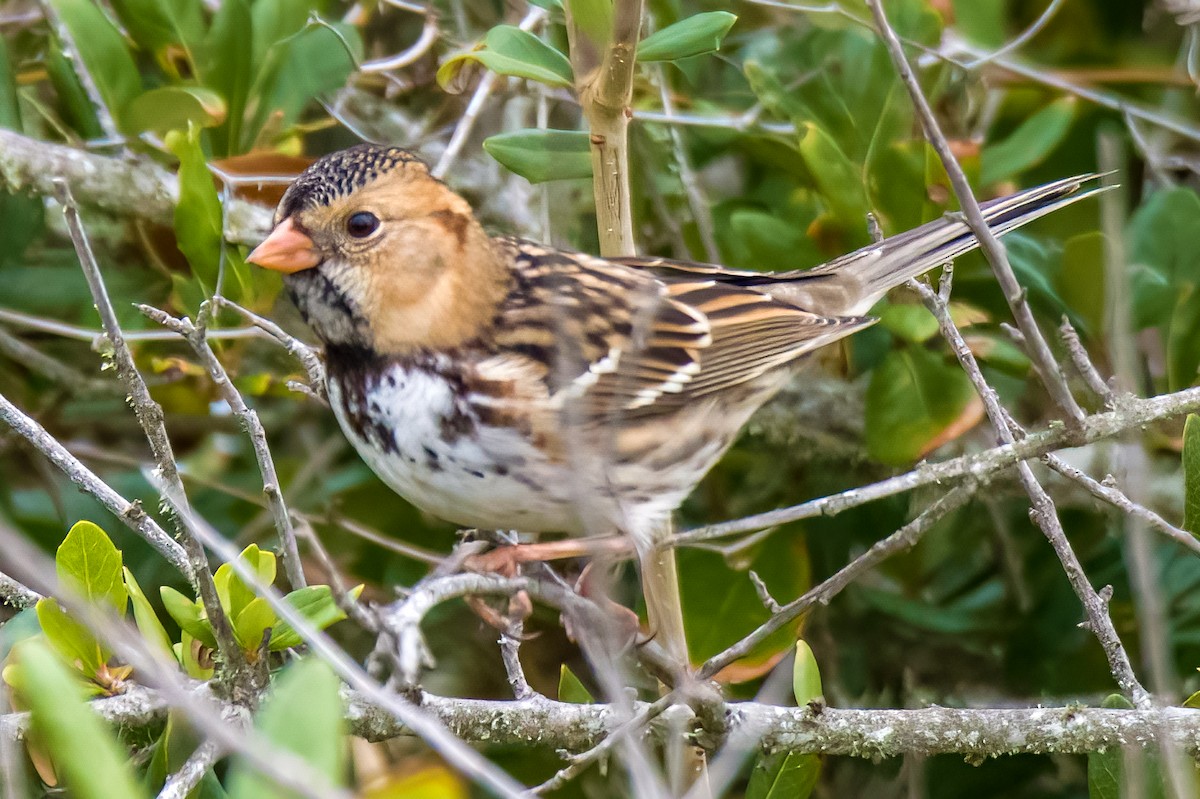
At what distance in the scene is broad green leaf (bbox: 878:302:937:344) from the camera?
2.61 meters

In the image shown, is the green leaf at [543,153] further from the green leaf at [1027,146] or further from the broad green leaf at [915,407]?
the green leaf at [1027,146]

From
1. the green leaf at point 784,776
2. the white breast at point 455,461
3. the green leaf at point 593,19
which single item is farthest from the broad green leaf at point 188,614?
the green leaf at point 593,19

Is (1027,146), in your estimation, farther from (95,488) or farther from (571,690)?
(95,488)

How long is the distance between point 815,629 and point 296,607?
1.47m

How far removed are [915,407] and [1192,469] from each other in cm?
62

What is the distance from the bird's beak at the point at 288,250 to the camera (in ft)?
7.43

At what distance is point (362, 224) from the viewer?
2357mm

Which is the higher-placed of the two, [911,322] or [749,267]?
[749,267]

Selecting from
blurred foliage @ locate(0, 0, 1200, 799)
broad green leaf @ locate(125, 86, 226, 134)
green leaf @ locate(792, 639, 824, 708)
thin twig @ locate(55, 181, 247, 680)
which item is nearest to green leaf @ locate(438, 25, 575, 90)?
blurred foliage @ locate(0, 0, 1200, 799)

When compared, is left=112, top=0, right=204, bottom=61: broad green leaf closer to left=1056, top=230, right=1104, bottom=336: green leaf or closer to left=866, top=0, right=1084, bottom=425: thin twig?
left=866, top=0, right=1084, bottom=425: thin twig

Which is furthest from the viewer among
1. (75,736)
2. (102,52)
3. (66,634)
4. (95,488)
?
(102,52)

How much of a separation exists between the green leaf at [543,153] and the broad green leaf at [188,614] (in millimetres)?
917

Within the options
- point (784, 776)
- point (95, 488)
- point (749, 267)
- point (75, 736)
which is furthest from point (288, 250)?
point (75, 736)

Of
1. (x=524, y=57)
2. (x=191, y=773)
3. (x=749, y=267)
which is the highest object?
(x=524, y=57)
